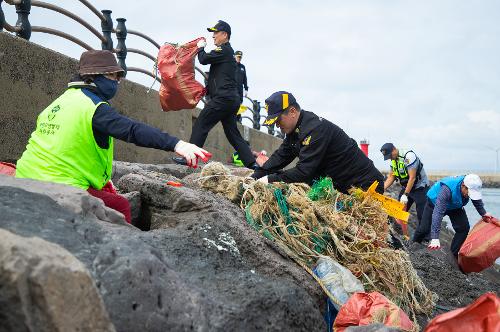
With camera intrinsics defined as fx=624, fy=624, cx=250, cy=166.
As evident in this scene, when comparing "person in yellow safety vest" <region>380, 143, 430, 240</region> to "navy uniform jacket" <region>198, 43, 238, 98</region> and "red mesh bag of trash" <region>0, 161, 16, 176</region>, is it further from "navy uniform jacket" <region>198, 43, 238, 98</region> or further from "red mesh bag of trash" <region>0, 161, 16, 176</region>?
"red mesh bag of trash" <region>0, 161, 16, 176</region>

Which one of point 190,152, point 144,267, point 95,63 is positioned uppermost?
point 95,63

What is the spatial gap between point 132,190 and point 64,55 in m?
2.71

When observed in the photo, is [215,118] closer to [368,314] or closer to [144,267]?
[368,314]

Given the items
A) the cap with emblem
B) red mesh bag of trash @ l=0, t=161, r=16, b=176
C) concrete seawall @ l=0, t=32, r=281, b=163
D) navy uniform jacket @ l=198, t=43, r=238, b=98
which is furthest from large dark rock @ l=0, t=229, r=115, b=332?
navy uniform jacket @ l=198, t=43, r=238, b=98

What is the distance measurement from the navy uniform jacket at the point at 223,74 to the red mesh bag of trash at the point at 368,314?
4.23 metres

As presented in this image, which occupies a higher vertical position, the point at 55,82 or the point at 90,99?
the point at 55,82

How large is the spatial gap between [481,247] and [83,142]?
18.7 feet

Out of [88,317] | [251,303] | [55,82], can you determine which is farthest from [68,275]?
[55,82]

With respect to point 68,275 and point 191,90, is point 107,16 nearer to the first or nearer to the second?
point 191,90

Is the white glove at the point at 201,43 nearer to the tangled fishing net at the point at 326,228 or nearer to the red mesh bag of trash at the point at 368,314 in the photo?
the tangled fishing net at the point at 326,228

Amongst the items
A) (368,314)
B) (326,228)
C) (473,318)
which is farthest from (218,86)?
(473,318)

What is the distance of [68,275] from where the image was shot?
6.23 feet

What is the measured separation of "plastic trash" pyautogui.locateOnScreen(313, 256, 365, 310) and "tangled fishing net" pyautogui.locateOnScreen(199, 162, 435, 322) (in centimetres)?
11

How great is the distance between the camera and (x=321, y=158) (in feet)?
16.9
